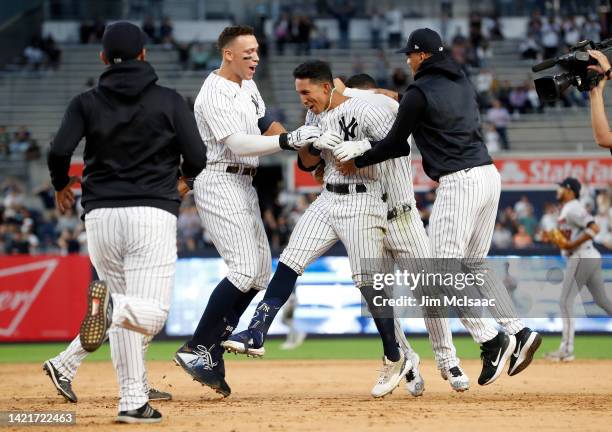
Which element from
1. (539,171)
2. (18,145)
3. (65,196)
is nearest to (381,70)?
(539,171)

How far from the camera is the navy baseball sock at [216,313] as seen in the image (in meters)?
9.72

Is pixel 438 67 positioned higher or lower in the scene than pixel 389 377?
higher

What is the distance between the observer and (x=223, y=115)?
9641mm

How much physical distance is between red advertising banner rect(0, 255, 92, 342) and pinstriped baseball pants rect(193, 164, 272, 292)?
9328mm

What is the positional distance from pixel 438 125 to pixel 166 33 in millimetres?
24279

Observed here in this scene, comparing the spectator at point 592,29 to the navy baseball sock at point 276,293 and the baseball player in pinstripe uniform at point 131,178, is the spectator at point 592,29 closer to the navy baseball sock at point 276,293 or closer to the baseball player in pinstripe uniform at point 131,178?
the navy baseball sock at point 276,293

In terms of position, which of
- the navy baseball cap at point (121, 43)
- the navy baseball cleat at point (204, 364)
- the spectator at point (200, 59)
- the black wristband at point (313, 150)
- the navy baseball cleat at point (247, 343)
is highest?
the navy baseball cap at point (121, 43)

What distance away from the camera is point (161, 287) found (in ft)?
25.6

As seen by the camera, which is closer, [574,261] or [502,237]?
[574,261]

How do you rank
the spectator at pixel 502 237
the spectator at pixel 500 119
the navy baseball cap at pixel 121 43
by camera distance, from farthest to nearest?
the spectator at pixel 500 119 < the spectator at pixel 502 237 < the navy baseball cap at pixel 121 43

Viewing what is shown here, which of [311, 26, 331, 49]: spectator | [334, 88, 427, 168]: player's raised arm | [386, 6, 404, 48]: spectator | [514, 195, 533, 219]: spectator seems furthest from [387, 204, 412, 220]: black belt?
[386, 6, 404, 48]: spectator

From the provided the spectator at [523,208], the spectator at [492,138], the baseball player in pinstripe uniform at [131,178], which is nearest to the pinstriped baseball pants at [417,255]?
the baseball player in pinstripe uniform at [131,178]

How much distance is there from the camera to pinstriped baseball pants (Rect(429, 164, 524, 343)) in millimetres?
9539

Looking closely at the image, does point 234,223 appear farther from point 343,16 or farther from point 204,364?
point 343,16
